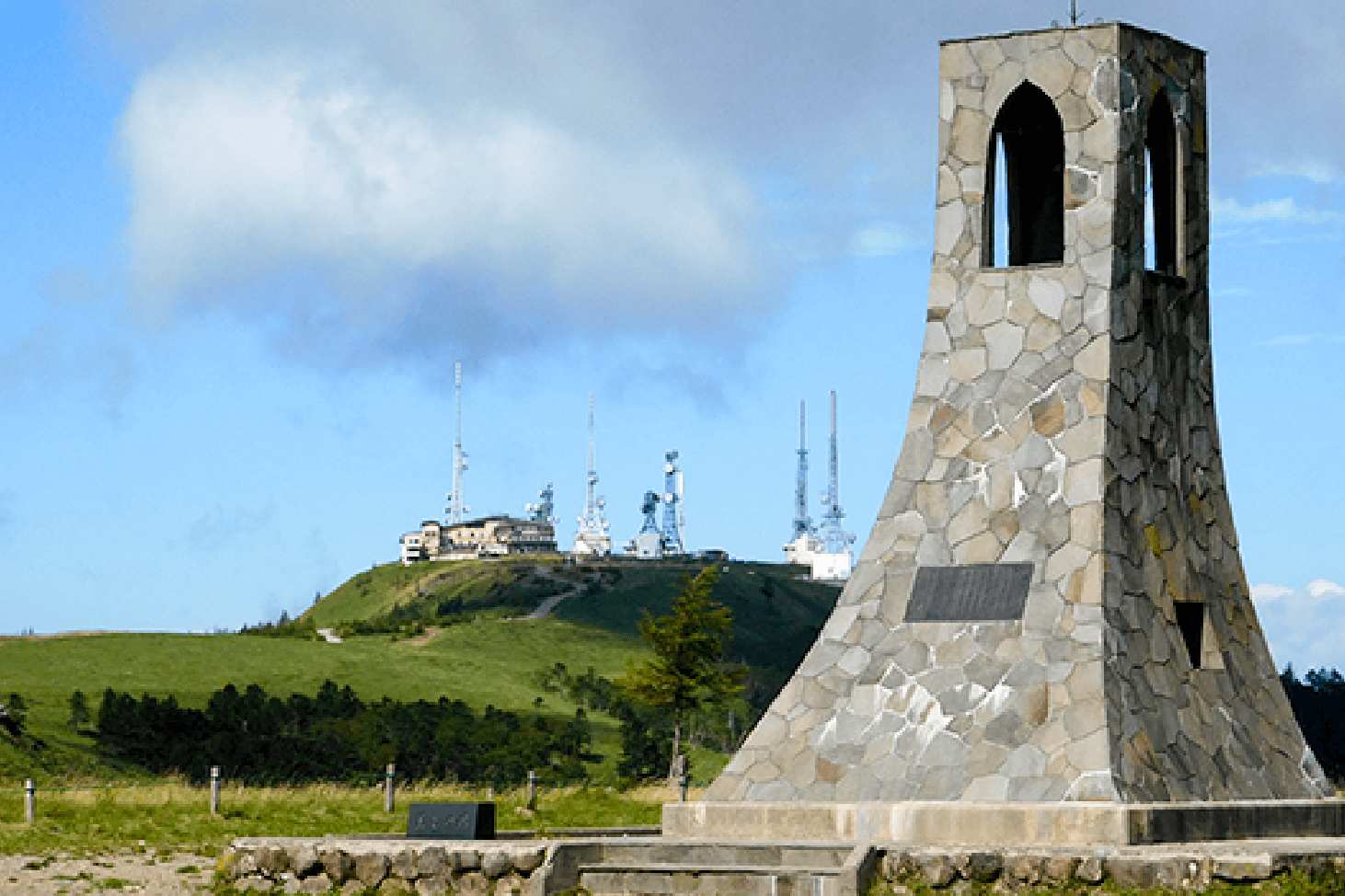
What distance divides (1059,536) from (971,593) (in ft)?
3.23

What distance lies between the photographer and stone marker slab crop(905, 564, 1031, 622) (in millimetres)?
18984

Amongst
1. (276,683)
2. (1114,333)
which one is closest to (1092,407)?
(1114,333)

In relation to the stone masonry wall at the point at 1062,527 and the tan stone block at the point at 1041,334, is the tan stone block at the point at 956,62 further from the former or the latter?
the tan stone block at the point at 1041,334

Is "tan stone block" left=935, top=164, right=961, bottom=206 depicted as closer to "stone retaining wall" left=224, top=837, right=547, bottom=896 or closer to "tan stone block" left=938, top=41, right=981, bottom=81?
"tan stone block" left=938, top=41, right=981, bottom=81

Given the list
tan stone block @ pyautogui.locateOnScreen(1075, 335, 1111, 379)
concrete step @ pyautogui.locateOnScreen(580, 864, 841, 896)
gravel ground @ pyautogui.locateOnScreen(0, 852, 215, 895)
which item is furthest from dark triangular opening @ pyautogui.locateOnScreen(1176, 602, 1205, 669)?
gravel ground @ pyautogui.locateOnScreen(0, 852, 215, 895)

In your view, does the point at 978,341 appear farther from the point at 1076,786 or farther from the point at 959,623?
the point at 1076,786

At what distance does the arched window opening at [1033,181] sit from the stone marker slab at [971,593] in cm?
465

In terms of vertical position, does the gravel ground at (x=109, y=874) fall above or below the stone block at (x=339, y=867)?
below

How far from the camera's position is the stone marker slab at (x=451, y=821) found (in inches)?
693

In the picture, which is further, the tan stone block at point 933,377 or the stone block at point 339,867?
the tan stone block at point 933,377

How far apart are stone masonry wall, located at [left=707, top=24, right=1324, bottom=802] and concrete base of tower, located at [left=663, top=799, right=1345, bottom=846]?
0.26m

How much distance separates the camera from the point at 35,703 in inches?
2392

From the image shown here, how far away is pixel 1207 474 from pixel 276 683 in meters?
54.4

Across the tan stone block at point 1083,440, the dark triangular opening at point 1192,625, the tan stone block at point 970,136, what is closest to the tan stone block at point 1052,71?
the tan stone block at point 970,136
